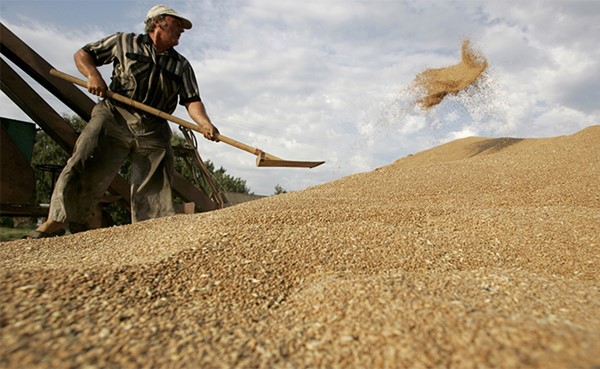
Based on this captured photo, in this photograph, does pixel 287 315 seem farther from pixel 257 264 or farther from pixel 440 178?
pixel 440 178

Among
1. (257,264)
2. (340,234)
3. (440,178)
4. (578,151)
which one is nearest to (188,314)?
(257,264)

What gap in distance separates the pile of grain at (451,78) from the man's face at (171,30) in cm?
462

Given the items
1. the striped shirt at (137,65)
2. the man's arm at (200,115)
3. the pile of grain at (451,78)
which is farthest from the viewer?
the pile of grain at (451,78)

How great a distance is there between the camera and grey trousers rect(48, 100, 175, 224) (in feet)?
10.1

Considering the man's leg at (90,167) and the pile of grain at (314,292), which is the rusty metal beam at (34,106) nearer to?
the man's leg at (90,167)

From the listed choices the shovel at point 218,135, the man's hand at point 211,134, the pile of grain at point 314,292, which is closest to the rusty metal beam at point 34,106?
the shovel at point 218,135

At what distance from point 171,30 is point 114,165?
1.11 m

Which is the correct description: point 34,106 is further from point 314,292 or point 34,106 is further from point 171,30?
point 314,292

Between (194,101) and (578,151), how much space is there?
4.61 metres

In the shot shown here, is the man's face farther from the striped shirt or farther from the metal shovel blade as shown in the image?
the metal shovel blade

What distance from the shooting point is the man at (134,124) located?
3.12 m

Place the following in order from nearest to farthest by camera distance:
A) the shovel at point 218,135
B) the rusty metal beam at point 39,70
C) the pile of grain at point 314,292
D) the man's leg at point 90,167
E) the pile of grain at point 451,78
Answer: the pile of grain at point 314,292 → the man's leg at point 90,167 → the shovel at point 218,135 → the rusty metal beam at point 39,70 → the pile of grain at point 451,78

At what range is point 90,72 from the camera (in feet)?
10.4

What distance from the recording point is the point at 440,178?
479 centimetres
